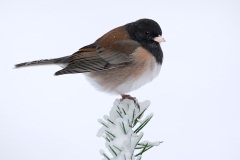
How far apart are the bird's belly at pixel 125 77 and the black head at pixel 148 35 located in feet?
0.31

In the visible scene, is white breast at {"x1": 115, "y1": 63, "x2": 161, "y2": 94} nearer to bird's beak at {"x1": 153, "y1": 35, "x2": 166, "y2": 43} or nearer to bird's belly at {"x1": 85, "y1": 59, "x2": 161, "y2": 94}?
bird's belly at {"x1": 85, "y1": 59, "x2": 161, "y2": 94}

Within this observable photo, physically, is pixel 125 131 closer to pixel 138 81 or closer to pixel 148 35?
pixel 138 81

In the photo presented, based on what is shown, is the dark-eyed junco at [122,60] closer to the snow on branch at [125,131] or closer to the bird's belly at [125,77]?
the bird's belly at [125,77]

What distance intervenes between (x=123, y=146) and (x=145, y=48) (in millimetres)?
1164

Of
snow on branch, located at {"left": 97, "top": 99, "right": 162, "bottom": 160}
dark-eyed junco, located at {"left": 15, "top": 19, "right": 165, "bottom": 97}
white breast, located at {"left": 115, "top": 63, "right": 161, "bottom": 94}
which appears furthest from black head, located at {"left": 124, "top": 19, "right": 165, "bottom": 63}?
snow on branch, located at {"left": 97, "top": 99, "right": 162, "bottom": 160}

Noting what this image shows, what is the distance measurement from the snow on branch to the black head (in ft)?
2.51

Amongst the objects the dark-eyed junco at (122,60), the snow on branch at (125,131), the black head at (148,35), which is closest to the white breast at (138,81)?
the dark-eyed junco at (122,60)

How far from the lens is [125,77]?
227cm

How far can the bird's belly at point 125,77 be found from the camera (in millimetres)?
2229

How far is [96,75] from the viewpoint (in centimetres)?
235

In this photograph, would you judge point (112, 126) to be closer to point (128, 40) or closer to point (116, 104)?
point (116, 104)

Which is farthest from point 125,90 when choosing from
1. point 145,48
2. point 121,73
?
point 145,48

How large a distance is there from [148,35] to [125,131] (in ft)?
3.69

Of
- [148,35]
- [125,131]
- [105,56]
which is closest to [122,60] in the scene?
[105,56]
